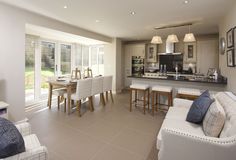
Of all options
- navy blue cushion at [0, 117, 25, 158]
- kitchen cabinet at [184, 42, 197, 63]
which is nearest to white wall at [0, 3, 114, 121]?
navy blue cushion at [0, 117, 25, 158]

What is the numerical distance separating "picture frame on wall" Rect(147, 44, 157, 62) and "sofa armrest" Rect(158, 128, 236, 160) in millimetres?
5474

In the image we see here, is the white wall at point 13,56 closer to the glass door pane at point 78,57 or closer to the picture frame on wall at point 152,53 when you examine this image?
the glass door pane at point 78,57

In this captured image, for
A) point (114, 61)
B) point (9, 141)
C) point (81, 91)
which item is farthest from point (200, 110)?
point (114, 61)

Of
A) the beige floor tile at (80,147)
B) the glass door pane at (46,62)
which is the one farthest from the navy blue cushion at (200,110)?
the glass door pane at (46,62)

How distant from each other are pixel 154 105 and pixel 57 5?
3254 millimetres

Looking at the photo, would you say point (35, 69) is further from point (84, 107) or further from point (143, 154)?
point (143, 154)

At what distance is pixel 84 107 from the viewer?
4.41 m

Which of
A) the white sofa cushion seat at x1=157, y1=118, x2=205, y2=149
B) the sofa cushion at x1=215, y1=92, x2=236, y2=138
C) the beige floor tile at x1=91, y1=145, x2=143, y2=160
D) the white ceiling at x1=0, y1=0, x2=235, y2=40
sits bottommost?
the beige floor tile at x1=91, y1=145, x2=143, y2=160

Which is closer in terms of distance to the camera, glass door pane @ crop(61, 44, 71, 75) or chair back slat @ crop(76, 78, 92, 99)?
chair back slat @ crop(76, 78, 92, 99)

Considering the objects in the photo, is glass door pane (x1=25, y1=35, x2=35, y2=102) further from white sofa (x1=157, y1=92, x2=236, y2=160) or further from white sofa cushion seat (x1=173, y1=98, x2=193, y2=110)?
white sofa (x1=157, y1=92, x2=236, y2=160)

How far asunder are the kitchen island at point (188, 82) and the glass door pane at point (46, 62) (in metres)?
3.10

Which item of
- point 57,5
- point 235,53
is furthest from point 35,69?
point 235,53

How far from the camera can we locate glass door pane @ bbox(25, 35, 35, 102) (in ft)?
14.8

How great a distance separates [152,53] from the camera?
664 cm
